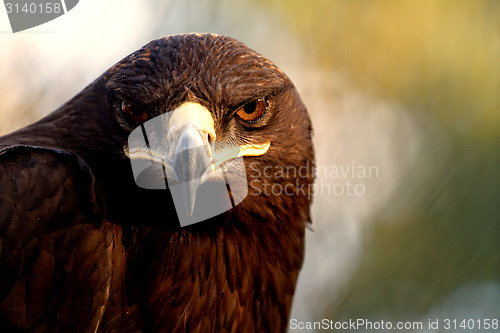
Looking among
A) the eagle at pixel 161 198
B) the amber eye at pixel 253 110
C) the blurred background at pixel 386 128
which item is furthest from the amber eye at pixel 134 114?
the blurred background at pixel 386 128

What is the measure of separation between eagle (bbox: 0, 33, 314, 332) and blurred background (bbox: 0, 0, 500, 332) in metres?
1.58

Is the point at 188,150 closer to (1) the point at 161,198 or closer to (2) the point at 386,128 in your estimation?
(1) the point at 161,198

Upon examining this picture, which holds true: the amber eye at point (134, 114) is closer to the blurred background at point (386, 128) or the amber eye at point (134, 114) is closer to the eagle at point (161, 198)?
the eagle at point (161, 198)

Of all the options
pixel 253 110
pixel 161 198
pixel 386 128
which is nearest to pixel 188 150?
pixel 161 198

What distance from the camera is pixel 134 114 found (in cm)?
191

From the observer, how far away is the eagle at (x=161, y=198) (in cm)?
179

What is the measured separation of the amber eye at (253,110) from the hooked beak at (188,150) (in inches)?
5.0

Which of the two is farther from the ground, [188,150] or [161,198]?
[188,150]

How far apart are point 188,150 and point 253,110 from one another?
445 mm

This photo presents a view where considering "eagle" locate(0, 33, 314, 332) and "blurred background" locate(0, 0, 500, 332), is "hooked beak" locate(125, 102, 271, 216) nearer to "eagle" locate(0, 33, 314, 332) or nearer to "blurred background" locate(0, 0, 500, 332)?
"eagle" locate(0, 33, 314, 332)

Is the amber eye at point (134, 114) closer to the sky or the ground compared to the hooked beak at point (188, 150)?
closer to the sky

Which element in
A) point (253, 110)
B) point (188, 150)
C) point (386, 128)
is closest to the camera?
point (188, 150)

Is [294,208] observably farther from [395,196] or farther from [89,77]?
[89,77]

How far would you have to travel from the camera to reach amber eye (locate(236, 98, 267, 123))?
6.70ft
